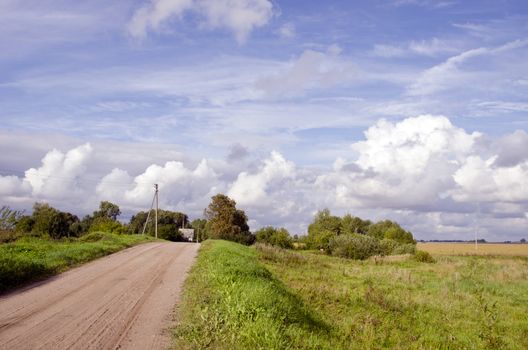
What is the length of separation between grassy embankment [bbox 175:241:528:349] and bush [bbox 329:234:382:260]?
36.7 meters

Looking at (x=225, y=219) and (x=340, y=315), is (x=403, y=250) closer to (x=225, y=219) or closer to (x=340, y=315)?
(x=225, y=219)

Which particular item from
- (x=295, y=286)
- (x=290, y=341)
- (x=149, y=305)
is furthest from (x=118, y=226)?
(x=290, y=341)

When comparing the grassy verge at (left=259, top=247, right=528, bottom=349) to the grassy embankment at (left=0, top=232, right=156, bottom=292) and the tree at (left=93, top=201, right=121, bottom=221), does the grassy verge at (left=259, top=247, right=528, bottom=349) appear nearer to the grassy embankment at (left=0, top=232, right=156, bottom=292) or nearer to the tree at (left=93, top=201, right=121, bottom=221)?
the grassy embankment at (left=0, top=232, right=156, bottom=292)

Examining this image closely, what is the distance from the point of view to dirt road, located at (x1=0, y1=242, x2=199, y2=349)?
9.03 metres

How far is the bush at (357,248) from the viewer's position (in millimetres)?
67375

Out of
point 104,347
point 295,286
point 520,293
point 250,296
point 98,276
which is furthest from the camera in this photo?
point 520,293

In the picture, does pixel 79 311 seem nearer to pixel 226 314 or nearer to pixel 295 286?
pixel 226 314

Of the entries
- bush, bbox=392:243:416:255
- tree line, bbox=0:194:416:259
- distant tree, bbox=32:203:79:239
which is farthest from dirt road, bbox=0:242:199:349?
distant tree, bbox=32:203:79:239

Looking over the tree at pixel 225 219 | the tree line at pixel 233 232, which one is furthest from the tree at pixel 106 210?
the tree at pixel 225 219

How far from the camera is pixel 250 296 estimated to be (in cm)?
1212

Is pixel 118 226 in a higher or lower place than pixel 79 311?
higher

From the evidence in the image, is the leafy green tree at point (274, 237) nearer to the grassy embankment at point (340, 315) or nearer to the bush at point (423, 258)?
the bush at point (423, 258)

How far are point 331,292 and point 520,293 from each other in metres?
13.6

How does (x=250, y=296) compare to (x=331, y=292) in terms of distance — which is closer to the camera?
(x=250, y=296)
